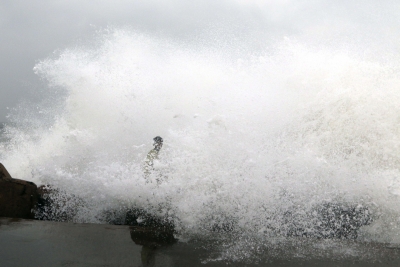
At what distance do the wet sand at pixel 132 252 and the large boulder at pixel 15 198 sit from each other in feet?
2.89

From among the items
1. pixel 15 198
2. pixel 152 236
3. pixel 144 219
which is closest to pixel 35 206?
pixel 15 198

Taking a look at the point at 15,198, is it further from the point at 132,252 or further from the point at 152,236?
the point at 132,252

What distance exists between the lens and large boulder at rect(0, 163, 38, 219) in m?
4.29

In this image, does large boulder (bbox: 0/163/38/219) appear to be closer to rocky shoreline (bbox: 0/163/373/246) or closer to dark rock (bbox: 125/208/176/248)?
rocky shoreline (bbox: 0/163/373/246)

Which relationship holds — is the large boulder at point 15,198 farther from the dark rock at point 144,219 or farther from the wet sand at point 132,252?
the dark rock at point 144,219

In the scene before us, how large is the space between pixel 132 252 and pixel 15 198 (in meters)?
2.39

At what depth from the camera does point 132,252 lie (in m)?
2.94

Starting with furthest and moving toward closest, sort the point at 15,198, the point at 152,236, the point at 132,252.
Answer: the point at 15,198
the point at 152,236
the point at 132,252

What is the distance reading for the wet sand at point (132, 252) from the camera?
272 cm

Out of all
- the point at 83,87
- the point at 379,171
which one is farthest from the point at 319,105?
the point at 83,87

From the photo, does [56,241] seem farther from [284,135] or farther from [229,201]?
[284,135]

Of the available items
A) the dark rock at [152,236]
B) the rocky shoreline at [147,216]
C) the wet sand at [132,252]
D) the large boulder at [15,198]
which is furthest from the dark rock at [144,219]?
the large boulder at [15,198]

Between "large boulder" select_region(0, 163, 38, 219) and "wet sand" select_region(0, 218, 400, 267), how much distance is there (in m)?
0.88

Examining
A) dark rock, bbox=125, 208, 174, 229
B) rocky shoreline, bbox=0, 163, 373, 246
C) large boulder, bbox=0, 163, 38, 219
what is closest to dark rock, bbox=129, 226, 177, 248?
rocky shoreline, bbox=0, 163, 373, 246
